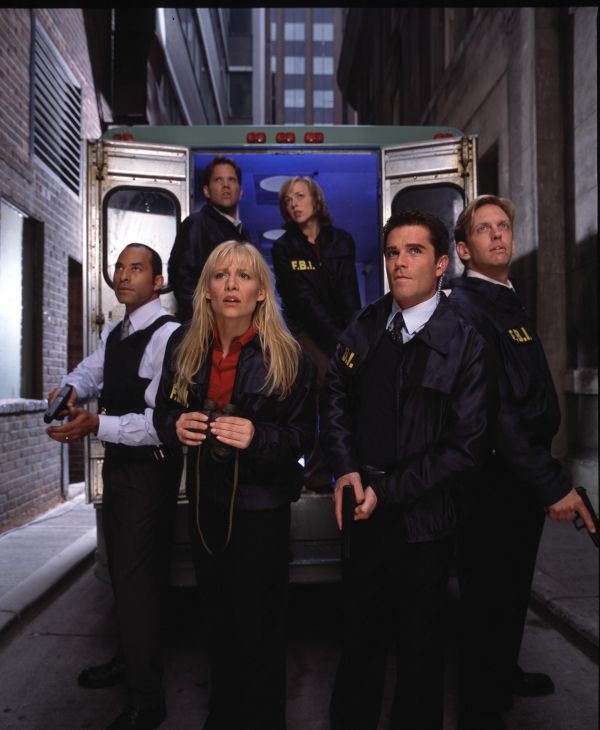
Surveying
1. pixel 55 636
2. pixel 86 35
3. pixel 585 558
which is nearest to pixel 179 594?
pixel 55 636

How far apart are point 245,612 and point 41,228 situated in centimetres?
681

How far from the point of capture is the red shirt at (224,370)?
2.80 meters

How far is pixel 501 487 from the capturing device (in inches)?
120

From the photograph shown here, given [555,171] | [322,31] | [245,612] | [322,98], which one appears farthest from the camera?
[322,31]

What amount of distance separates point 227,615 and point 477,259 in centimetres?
191

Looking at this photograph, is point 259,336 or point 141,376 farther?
point 141,376

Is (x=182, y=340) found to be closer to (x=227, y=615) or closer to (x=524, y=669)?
(x=227, y=615)

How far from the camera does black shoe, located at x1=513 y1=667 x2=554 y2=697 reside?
3541mm

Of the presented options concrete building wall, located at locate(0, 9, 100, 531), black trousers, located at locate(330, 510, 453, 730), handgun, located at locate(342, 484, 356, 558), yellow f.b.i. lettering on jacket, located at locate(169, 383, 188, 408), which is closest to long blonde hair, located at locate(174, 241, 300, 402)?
yellow f.b.i. lettering on jacket, located at locate(169, 383, 188, 408)

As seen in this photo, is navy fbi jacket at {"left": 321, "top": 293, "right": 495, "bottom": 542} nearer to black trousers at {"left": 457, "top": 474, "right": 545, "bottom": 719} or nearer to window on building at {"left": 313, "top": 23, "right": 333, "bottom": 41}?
black trousers at {"left": 457, "top": 474, "right": 545, "bottom": 719}

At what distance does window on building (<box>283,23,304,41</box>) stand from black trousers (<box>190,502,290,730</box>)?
111 meters

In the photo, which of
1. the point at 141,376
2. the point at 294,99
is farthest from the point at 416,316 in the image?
the point at 294,99

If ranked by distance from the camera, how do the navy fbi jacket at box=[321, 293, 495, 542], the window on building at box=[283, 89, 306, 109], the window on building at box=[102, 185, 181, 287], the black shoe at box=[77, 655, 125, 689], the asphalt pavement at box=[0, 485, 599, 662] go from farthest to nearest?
the window on building at box=[283, 89, 306, 109] → the window on building at box=[102, 185, 181, 287] → the asphalt pavement at box=[0, 485, 599, 662] → the black shoe at box=[77, 655, 125, 689] → the navy fbi jacket at box=[321, 293, 495, 542]

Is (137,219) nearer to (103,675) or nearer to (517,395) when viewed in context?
(103,675)
